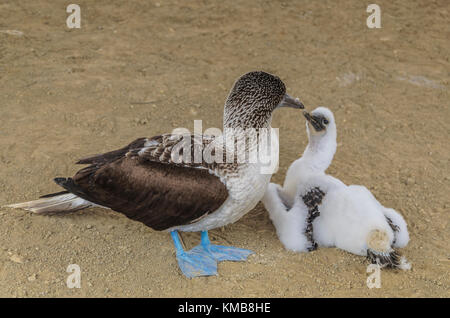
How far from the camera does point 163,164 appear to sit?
14.7 ft

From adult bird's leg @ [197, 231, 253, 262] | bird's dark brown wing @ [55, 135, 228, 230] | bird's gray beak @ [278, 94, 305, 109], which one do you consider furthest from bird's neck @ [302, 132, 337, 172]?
bird's dark brown wing @ [55, 135, 228, 230]

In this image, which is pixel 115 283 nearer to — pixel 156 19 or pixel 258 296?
pixel 258 296

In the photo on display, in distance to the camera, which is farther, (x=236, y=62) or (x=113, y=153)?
→ (x=236, y=62)

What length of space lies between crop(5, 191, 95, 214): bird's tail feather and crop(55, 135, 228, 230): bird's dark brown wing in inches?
13.7

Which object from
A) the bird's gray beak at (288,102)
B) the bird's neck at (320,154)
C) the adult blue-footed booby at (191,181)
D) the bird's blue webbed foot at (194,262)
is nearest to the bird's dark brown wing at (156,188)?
the adult blue-footed booby at (191,181)

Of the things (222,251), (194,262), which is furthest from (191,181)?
(222,251)

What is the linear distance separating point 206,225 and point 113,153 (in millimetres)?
1051

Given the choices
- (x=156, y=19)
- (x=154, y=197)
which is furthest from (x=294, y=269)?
(x=156, y=19)

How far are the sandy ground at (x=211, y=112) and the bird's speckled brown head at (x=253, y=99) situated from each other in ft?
3.98

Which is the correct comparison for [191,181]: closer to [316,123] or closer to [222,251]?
[222,251]

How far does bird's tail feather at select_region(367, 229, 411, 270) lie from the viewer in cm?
461

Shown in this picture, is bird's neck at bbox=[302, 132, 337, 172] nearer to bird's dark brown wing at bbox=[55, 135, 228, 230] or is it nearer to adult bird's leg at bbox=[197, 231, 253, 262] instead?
adult bird's leg at bbox=[197, 231, 253, 262]

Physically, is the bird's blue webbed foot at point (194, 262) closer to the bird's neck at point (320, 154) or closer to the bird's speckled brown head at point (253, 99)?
the bird's speckled brown head at point (253, 99)

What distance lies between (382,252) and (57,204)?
293 cm
